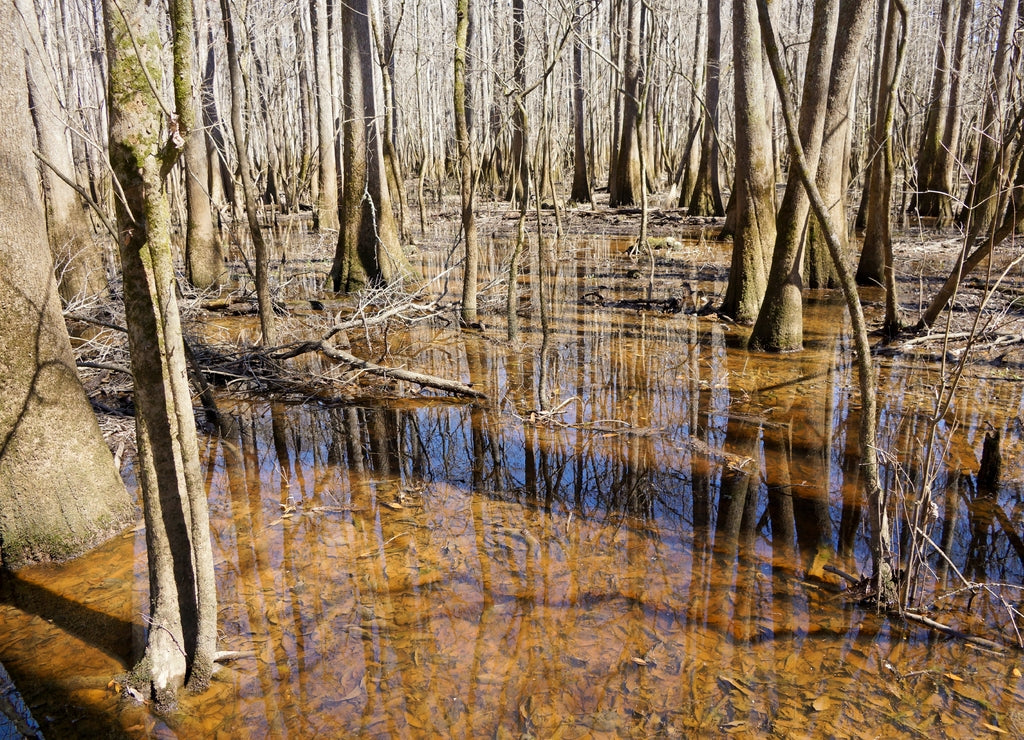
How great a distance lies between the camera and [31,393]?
3.37m

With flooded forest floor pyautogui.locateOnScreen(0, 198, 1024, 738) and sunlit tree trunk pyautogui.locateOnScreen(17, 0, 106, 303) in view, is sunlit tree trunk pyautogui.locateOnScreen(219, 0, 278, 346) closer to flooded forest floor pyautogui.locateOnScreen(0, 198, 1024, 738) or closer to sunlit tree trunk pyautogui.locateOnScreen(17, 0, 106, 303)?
flooded forest floor pyautogui.locateOnScreen(0, 198, 1024, 738)

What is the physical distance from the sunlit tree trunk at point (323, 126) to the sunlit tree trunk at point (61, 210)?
5.14m

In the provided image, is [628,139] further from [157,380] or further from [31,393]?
[157,380]

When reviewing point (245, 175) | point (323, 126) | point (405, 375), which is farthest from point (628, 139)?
point (405, 375)

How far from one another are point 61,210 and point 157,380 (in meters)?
7.75

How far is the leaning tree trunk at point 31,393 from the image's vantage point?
3.32 meters

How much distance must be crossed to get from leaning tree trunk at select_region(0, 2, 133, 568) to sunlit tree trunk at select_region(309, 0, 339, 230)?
1018cm

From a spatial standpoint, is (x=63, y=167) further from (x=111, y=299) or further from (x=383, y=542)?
(x=383, y=542)

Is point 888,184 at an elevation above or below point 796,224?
above

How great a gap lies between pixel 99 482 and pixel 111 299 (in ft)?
15.8

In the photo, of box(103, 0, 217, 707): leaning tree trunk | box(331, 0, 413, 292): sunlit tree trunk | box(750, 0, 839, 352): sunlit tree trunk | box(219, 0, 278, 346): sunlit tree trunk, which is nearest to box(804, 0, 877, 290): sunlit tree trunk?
box(750, 0, 839, 352): sunlit tree trunk

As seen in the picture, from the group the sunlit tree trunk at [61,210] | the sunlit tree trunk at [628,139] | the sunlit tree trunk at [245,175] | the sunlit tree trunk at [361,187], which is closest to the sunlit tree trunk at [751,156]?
the sunlit tree trunk at [361,187]

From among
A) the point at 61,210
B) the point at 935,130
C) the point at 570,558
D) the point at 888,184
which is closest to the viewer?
the point at 570,558

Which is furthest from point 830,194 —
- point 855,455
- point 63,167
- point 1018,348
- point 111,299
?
point 63,167
